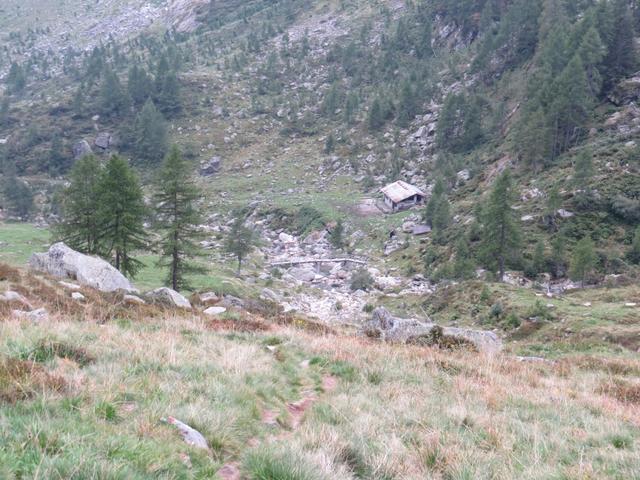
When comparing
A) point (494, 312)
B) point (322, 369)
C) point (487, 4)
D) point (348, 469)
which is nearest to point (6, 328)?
point (322, 369)

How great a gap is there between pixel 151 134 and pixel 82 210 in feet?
206

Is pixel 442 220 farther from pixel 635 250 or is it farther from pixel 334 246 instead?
pixel 635 250

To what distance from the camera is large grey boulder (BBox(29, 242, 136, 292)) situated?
21.9m

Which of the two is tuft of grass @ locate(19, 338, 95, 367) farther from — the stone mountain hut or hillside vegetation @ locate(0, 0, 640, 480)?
the stone mountain hut

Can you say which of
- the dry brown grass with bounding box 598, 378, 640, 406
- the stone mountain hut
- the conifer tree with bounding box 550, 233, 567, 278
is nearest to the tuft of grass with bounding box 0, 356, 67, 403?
the dry brown grass with bounding box 598, 378, 640, 406

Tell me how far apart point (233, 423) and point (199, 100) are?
10346cm

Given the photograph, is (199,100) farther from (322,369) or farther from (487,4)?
(322,369)

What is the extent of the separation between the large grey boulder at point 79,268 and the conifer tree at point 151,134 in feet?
225

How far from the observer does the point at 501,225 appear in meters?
Result: 35.9

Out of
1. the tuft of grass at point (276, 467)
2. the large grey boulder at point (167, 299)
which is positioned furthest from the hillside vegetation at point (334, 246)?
the large grey boulder at point (167, 299)

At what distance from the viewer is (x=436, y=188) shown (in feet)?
171

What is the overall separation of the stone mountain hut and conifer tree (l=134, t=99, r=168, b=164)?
49.1 metres

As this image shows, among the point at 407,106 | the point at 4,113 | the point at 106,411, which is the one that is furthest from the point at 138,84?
the point at 106,411

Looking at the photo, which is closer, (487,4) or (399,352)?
(399,352)
